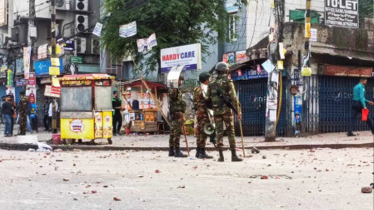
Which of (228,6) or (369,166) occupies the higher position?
(228,6)

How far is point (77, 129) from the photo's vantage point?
19.0 metres

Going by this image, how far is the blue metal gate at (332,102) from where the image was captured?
22438mm

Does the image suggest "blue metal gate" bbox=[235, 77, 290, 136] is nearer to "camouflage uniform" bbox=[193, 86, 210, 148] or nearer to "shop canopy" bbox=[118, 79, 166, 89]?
"shop canopy" bbox=[118, 79, 166, 89]

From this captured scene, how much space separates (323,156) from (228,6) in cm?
1859

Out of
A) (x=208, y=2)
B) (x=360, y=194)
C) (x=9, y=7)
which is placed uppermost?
(x=9, y=7)

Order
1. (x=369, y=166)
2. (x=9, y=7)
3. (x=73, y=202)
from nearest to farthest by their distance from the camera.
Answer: (x=73, y=202) < (x=369, y=166) < (x=9, y=7)

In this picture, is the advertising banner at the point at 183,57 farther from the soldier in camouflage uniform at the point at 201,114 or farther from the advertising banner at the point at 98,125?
the soldier in camouflage uniform at the point at 201,114

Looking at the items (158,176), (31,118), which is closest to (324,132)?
(158,176)

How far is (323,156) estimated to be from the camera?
1472cm

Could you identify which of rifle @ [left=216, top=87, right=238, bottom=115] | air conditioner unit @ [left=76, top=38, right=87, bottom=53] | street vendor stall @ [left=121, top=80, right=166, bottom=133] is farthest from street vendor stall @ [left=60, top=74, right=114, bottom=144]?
air conditioner unit @ [left=76, top=38, right=87, bottom=53]

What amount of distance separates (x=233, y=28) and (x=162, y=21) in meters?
6.60

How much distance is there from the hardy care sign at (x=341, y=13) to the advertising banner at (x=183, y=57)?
5.31m

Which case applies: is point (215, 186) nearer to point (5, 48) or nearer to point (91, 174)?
point (91, 174)

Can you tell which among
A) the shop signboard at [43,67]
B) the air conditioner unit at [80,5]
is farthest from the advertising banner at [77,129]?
the air conditioner unit at [80,5]
